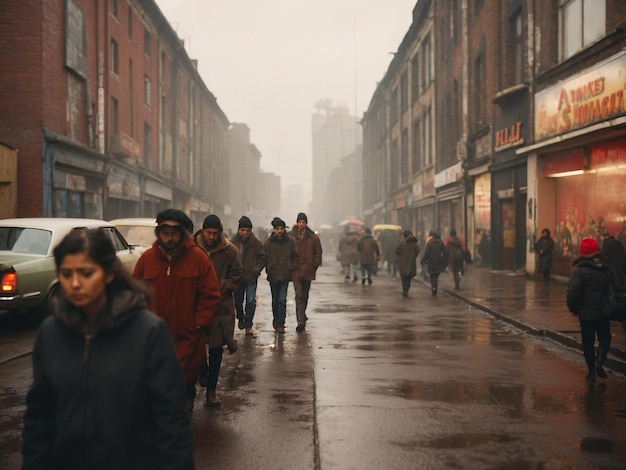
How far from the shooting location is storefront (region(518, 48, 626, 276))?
15914mm

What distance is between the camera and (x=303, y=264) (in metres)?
12.1

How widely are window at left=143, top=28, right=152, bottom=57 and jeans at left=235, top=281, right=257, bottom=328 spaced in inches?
1010

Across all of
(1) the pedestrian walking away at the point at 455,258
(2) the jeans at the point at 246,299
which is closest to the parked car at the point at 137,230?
(2) the jeans at the point at 246,299

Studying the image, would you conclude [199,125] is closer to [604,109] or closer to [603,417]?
[604,109]

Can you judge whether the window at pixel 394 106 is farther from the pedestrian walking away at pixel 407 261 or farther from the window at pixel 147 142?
the pedestrian walking away at pixel 407 261

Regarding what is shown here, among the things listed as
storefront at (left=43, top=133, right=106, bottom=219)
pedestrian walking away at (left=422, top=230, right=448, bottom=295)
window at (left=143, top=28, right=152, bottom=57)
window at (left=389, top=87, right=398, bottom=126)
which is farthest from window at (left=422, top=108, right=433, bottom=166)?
pedestrian walking away at (left=422, top=230, right=448, bottom=295)

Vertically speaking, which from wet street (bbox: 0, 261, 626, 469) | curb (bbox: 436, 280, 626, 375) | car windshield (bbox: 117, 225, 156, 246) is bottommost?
wet street (bbox: 0, 261, 626, 469)

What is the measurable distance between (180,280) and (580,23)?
15.7 metres

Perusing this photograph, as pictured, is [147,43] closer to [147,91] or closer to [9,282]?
[147,91]

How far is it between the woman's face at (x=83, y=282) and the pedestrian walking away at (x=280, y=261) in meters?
8.34

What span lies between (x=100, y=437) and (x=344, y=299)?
1500cm

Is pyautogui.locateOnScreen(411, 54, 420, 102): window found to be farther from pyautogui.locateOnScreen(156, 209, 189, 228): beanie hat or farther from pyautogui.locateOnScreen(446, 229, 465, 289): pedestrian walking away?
pyautogui.locateOnScreen(156, 209, 189, 228): beanie hat

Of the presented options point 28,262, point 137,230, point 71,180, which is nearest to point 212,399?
point 28,262

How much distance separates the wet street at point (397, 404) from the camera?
512cm
